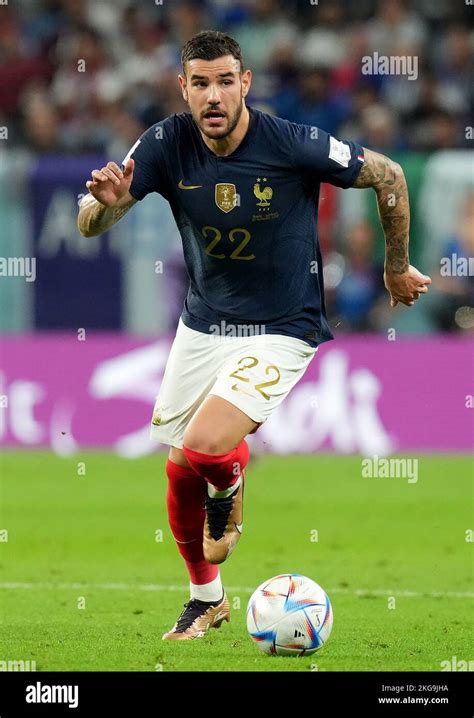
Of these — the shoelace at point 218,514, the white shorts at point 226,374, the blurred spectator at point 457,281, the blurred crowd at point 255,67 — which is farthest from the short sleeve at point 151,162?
the blurred crowd at point 255,67

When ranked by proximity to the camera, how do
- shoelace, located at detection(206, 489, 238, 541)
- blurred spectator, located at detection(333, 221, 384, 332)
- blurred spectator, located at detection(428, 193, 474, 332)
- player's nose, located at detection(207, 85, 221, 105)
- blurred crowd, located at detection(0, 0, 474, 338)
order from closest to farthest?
1. player's nose, located at detection(207, 85, 221, 105)
2. shoelace, located at detection(206, 489, 238, 541)
3. blurred spectator, located at detection(428, 193, 474, 332)
4. blurred spectator, located at detection(333, 221, 384, 332)
5. blurred crowd, located at detection(0, 0, 474, 338)

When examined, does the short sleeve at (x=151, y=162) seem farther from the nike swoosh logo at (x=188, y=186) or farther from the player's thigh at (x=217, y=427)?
the player's thigh at (x=217, y=427)

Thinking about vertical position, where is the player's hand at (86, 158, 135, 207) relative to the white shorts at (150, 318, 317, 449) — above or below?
above

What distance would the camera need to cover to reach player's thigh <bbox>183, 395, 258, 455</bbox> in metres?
6.63

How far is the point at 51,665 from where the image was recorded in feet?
20.3

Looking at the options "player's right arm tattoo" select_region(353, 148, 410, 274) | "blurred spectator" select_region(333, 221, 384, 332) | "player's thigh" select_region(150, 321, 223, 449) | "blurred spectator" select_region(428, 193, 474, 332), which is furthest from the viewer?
"blurred spectator" select_region(333, 221, 384, 332)

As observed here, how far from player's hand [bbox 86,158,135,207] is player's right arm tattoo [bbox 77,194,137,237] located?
0.07 metres

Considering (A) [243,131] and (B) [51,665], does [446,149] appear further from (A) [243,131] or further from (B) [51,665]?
(B) [51,665]

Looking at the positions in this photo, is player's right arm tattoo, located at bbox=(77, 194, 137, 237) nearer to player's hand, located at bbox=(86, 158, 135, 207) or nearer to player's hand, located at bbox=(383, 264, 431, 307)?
player's hand, located at bbox=(86, 158, 135, 207)

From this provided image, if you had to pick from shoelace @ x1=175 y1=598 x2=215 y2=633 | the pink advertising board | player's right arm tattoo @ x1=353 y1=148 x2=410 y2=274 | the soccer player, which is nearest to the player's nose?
the soccer player

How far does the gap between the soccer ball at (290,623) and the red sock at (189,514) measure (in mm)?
693

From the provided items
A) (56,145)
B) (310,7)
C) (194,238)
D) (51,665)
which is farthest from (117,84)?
(51,665)

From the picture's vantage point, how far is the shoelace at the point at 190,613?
711 cm
